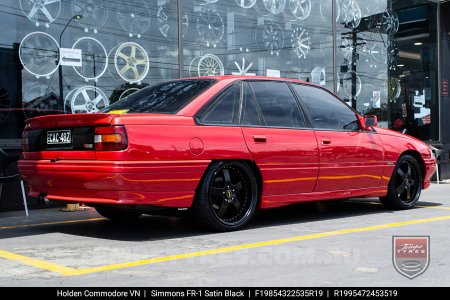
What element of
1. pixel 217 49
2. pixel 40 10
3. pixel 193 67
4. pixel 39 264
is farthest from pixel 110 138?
pixel 217 49

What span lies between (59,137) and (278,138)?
83.2 inches

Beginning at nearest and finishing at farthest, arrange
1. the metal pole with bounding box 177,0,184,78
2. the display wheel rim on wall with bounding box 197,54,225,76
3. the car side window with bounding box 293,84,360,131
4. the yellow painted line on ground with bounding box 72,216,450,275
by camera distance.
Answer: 1. the yellow painted line on ground with bounding box 72,216,450,275
2. the car side window with bounding box 293,84,360,131
3. the metal pole with bounding box 177,0,184,78
4. the display wheel rim on wall with bounding box 197,54,225,76

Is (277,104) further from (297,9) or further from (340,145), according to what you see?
(297,9)

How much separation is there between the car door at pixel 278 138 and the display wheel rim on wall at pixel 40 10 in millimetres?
3852

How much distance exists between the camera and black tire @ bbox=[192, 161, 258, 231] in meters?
5.14

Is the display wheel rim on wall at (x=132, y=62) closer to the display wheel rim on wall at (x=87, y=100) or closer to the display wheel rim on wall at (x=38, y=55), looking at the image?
the display wheel rim on wall at (x=87, y=100)

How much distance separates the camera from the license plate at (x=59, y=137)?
Result: 16.7ft

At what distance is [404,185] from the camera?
7.15 meters

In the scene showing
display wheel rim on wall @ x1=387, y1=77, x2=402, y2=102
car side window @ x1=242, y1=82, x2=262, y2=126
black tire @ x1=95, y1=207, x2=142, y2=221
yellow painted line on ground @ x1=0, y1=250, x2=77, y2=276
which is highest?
display wheel rim on wall @ x1=387, y1=77, x2=402, y2=102

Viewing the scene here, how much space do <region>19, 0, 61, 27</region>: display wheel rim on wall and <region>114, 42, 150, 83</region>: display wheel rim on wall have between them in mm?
1103

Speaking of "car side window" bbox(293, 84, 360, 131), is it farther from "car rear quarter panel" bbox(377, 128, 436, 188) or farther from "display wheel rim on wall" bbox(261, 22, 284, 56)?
"display wheel rim on wall" bbox(261, 22, 284, 56)

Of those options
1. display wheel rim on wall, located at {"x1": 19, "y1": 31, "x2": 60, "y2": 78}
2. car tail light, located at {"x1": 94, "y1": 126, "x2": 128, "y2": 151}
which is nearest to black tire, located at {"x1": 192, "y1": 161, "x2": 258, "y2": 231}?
car tail light, located at {"x1": 94, "y1": 126, "x2": 128, "y2": 151}

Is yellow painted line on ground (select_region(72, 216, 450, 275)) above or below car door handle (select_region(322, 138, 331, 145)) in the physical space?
below
